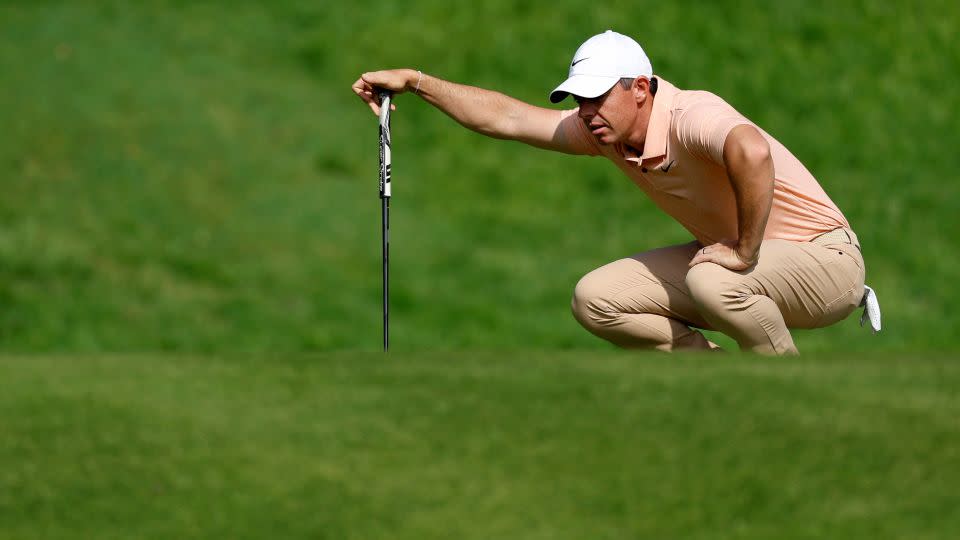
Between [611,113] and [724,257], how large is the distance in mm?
664

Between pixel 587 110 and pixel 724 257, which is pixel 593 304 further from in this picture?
pixel 587 110

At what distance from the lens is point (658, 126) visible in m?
6.60

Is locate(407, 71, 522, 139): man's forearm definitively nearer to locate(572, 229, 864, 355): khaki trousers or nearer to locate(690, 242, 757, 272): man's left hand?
locate(572, 229, 864, 355): khaki trousers

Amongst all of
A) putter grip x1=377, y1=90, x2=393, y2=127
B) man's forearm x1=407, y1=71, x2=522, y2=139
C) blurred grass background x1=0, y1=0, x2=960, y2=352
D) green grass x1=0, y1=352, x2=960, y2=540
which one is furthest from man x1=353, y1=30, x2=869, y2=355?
blurred grass background x1=0, y1=0, x2=960, y2=352

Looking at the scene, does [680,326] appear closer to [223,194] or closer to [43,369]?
[43,369]

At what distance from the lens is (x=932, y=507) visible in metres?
4.85

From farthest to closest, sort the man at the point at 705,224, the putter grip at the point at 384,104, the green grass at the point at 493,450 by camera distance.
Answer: the putter grip at the point at 384,104, the man at the point at 705,224, the green grass at the point at 493,450

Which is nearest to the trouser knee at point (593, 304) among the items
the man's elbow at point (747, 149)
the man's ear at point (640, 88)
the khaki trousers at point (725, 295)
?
the khaki trousers at point (725, 295)

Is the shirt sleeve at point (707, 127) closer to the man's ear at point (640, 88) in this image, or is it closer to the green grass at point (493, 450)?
the man's ear at point (640, 88)

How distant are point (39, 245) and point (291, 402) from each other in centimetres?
1158

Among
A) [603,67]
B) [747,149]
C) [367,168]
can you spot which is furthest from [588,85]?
[367,168]

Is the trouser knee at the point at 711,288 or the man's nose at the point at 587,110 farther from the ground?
the man's nose at the point at 587,110

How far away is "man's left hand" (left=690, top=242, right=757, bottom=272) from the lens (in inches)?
256

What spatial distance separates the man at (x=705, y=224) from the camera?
6.37 metres
